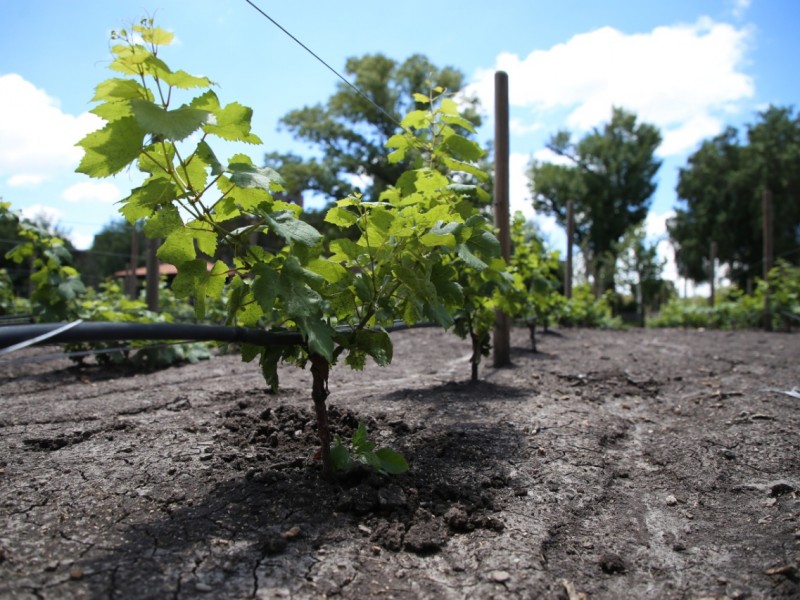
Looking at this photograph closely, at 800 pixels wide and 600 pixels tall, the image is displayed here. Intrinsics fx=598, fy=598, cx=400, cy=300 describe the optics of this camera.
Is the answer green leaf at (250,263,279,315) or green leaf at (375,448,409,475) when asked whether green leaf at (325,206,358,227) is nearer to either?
green leaf at (250,263,279,315)

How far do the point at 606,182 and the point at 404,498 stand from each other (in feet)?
135

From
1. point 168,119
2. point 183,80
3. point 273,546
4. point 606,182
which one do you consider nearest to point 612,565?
point 273,546

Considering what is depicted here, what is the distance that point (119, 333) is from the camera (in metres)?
1.60

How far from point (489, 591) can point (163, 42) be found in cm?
176

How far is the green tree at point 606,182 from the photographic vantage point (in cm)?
3912

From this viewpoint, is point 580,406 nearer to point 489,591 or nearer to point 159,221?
point 489,591

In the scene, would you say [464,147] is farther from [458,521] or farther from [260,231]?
[458,521]

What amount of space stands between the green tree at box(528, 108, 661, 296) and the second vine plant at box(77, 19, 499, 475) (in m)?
37.9

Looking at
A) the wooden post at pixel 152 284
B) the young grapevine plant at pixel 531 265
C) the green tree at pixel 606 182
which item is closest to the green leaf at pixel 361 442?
the young grapevine plant at pixel 531 265

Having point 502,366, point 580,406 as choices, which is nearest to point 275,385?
point 580,406

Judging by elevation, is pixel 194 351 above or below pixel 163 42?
below

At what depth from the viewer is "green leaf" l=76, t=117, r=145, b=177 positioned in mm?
1632

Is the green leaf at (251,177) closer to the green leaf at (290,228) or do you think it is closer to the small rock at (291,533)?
the green leaf at (290,228)

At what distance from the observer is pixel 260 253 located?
2023 millimetres
